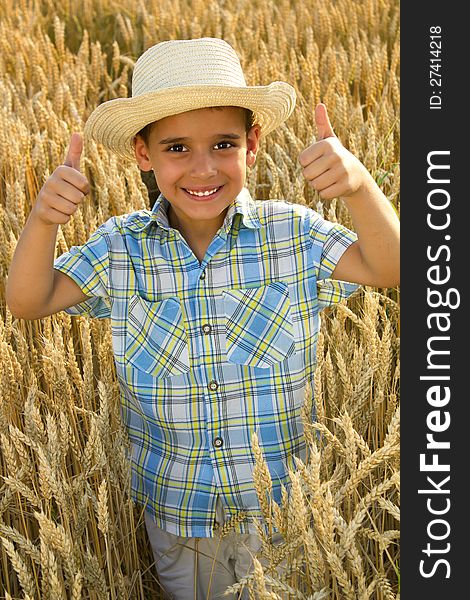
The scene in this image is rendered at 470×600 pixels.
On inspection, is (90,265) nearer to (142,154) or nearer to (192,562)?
(142,154)

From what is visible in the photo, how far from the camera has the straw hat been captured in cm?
171

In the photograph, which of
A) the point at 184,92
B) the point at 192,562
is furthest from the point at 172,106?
the point at 192,562

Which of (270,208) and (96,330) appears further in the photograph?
(96,330)

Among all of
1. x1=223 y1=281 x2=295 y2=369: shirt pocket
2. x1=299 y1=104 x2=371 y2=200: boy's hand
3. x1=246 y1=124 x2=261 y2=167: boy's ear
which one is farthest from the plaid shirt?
x1=299 y1=104 x2=371 y2=200: boy's hand

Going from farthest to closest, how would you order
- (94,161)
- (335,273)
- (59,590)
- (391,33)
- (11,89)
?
(391,33) → (11,89) → (94,161) → (335,273) → (59,590)

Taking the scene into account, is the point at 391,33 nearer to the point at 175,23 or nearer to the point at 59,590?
the point at 175,23

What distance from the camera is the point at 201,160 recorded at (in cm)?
172

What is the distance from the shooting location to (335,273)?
1.80 meters

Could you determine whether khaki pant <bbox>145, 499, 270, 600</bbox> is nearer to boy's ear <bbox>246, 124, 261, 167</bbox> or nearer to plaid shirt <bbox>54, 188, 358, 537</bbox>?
plaid shirt <bbox>54, 188, 358, 537</bbox>

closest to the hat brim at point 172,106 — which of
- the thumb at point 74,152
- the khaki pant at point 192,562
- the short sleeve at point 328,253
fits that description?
the thumb at point 74,152

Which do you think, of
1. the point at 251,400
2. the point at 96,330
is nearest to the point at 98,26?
the point at 96,330

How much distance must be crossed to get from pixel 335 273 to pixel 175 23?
10.3 feet

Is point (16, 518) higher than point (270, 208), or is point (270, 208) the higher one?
point (270, 208)

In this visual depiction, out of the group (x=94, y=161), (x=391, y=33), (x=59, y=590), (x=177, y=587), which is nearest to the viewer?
(x=59, y=590)
